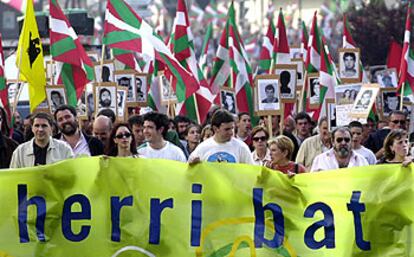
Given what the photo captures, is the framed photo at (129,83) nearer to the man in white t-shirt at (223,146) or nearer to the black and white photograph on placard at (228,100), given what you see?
the black and white photograph on placard at (228,100)

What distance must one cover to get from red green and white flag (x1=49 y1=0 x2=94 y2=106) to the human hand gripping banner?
258 inches

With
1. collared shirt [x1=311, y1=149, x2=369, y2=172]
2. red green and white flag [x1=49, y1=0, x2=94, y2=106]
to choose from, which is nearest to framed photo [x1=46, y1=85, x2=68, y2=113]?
red green and white flag [x1=49, y1=0, x2=94, y2=106]

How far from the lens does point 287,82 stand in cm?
1862

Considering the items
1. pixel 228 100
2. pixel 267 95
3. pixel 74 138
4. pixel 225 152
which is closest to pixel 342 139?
pixel 225 152

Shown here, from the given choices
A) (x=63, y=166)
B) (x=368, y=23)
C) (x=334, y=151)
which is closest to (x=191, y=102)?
(x=334, y=151)

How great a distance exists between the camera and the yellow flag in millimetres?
15398

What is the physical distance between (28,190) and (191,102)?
828 centimetres

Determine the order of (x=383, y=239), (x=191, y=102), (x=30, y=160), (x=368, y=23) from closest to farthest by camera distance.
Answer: (x=383, y=239), (x=30, y=160), (x=191, y=102), (x=368, y=23)

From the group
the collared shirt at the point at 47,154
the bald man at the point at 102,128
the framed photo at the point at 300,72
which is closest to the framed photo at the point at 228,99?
the framed photo at the point at 300,72

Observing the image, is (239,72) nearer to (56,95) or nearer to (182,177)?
(56,95)

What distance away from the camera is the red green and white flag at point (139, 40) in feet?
55.1

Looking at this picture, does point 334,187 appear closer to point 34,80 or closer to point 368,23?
point 34,80

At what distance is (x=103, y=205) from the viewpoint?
10.2 meters

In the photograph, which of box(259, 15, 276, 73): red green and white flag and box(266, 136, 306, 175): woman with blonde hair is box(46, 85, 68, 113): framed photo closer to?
box(266, 136, 306, 175): woman with blonde hair
